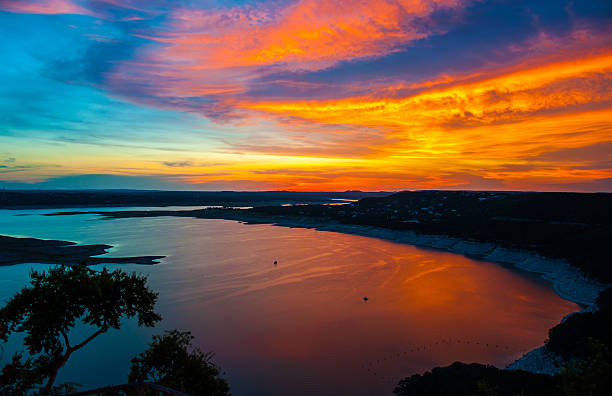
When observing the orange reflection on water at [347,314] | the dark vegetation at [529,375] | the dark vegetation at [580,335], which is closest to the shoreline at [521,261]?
the dark vegetation at [580,335]

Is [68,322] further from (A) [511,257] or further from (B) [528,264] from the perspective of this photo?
(A) [511,257]

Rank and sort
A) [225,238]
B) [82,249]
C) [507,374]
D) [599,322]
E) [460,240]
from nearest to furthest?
1. [507,374]
2. [599,322]
3. [82,249]
4. [460,240]
5. [225,238]

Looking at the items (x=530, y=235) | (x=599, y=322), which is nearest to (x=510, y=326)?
(x=599, y=322)

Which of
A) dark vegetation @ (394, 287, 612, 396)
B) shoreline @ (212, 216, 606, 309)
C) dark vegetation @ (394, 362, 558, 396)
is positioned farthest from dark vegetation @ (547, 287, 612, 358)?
shoreline @ (212, 216, 606, 309)

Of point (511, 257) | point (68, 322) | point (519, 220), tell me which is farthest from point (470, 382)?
point (519, 220)

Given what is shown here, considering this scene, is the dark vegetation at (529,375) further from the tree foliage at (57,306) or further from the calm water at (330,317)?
the tree foliage at (57,306)

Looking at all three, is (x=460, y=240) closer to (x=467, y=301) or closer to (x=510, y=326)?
A: (x=467, y=301)
